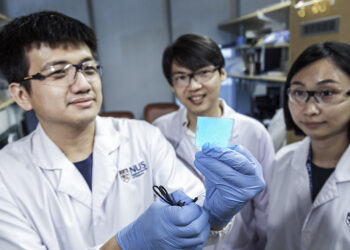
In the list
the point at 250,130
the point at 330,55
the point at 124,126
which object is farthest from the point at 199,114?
the point at 330,55

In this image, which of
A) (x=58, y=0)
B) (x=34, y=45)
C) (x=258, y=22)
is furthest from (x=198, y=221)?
(x=58, y=0)

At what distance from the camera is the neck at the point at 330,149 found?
1.13 metres

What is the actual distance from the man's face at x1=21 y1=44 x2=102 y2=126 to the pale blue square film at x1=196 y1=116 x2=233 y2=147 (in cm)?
48

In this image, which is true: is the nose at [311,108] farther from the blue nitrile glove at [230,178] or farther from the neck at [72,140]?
the neck at [72,140]

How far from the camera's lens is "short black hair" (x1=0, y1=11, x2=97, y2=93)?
938 millimetres

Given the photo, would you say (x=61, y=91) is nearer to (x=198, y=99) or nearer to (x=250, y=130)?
(x=198, y=99)

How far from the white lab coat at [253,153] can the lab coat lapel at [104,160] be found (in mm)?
442

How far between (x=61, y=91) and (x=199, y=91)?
760mm

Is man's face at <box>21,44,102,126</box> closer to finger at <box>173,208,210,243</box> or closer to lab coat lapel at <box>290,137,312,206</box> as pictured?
finger at <box>173,208,210,243</box>

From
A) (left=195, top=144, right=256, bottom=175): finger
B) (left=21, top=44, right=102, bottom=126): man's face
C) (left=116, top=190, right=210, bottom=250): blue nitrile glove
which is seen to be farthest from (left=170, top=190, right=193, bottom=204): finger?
(left=21, top=44, right=102, bottom=126): man's face

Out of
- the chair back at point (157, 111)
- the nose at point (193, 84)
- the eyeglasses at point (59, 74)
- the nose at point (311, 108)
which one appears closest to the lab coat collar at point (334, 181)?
the nose at point (311, 108)

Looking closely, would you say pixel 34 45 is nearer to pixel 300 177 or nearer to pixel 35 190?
pixel 35 190

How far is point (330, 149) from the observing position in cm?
115

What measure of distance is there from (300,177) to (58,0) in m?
3.81
